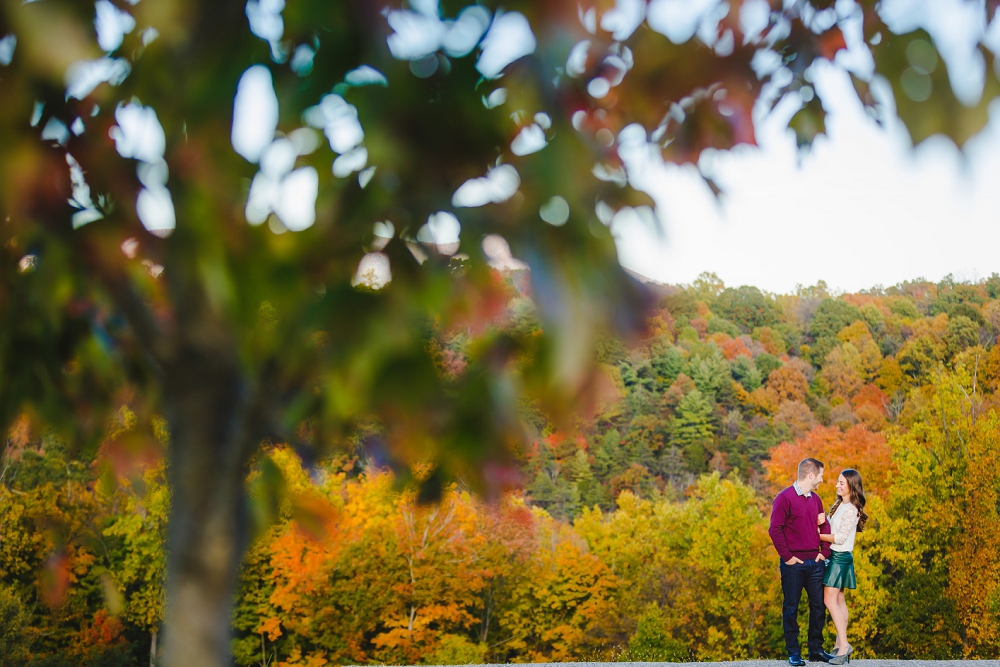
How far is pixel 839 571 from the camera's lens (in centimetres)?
539

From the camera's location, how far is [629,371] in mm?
22062

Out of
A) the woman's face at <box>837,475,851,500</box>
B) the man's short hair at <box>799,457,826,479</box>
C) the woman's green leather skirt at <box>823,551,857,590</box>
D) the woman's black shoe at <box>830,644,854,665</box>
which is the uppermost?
the man's short hair at <box>799,457,826,479</box>

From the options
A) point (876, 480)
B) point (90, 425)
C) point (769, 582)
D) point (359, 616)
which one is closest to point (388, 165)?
point (90, 425)

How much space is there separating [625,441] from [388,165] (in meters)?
21.8

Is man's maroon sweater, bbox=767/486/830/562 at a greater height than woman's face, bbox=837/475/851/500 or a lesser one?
lesser

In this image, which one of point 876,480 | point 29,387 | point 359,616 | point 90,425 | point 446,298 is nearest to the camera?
point 446,298

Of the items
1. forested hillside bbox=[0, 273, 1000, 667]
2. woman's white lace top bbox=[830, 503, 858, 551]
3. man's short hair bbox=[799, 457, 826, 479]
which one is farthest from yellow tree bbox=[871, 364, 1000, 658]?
man's short hair bbox=[799, 457, 826, 479]

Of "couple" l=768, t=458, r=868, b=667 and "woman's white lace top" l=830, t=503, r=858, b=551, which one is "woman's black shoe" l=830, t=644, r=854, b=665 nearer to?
"couple" l=768, t=458, r=868, b=667

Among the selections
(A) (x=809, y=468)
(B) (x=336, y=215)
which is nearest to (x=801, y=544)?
(A) (x=809, y=468)

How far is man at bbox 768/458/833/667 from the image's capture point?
5156mm

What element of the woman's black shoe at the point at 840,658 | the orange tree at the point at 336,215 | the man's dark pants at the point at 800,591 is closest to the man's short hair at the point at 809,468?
the man's dark pants at the point at 800,591

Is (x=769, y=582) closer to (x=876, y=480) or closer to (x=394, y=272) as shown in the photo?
(x=876, y=480)

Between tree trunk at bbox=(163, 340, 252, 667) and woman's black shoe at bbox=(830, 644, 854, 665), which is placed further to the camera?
woman's black shoe at bbox=(830, 644, 854, 665)

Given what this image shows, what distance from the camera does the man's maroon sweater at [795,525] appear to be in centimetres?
517
